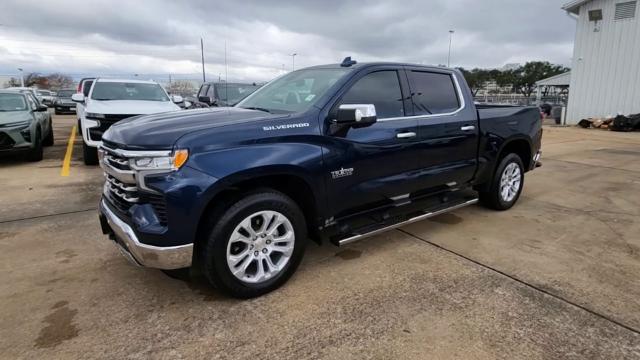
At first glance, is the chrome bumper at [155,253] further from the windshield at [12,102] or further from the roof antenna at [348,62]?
the windshield at [12,102]

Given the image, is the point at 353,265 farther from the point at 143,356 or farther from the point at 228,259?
the point at 143,356

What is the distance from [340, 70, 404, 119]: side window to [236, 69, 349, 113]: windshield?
20cm

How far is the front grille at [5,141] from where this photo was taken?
7.62 m

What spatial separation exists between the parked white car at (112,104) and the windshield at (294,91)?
4.43 meters

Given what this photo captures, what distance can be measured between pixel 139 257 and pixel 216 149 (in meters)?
0.90

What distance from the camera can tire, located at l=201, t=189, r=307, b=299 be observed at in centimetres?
286

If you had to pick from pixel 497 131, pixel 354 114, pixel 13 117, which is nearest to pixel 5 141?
pixel 13 117

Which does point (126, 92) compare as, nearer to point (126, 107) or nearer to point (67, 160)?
point (126, 107)

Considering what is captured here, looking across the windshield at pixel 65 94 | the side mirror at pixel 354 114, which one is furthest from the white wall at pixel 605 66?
the windshield at pixel 65 94

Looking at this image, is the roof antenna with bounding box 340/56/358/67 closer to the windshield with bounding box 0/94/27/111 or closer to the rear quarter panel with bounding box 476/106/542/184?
the rear quarter panel with bounding box 476/106/542/184

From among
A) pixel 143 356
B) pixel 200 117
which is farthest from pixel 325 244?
pixel 143 356

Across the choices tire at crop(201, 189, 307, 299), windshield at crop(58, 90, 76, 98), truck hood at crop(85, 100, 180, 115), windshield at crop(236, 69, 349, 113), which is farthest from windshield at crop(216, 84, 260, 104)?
windshield at crop(58, 90, 76, 98)

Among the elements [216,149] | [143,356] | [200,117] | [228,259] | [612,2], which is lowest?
[143,356]

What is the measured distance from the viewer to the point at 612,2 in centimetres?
1781
